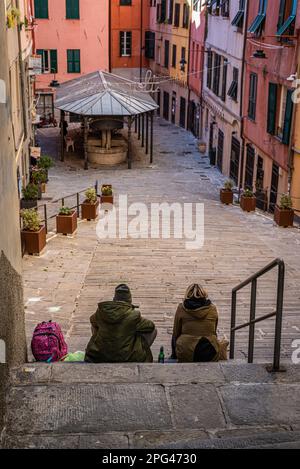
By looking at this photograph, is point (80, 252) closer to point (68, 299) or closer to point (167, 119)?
point (68, 299)

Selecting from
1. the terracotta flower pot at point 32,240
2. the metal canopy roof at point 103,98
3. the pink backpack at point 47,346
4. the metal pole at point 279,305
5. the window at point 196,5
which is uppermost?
the window at point 196,5

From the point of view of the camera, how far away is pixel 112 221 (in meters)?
18.5

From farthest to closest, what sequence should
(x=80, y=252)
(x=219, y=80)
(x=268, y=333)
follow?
(x=219, y=80)
(x=80, y=252)
(x=268, y=333)

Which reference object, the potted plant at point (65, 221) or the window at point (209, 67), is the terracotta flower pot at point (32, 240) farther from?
the window at point (209, 67)

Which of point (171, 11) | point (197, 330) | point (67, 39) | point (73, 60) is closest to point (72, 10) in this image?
point (67, 39)

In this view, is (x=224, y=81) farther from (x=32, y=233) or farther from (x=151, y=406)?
(x=151, y=406)

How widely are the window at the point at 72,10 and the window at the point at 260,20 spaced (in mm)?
19192

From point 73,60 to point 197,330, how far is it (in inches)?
1485

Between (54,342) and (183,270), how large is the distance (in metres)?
6.65

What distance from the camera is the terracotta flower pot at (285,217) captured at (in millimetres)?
18000

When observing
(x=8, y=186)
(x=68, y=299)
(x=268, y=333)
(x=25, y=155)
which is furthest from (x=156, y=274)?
(x=25, y=155)

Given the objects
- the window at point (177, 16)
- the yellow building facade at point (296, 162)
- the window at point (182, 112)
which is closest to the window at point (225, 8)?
the window at point (177, 16)

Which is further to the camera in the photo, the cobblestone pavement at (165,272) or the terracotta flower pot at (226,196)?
the terracotta flower pot at (226,196)

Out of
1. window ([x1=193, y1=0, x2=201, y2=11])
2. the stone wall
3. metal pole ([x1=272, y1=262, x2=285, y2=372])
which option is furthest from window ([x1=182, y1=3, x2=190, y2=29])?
metal pole ([x1=272, y1=262, x2=285, y2=372])
